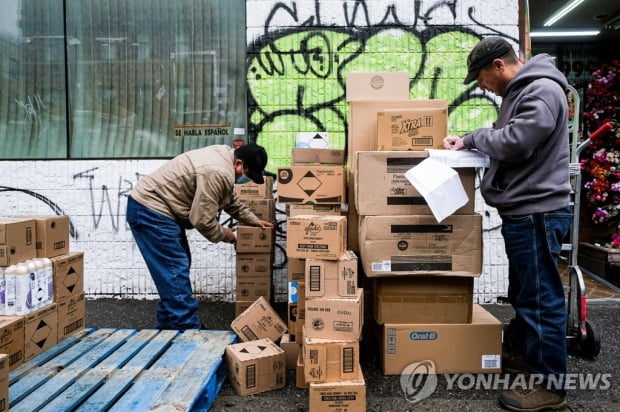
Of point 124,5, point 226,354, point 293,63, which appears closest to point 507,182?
point 226,354

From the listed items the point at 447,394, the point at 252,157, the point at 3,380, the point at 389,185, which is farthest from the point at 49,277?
Result: the point at 447,394

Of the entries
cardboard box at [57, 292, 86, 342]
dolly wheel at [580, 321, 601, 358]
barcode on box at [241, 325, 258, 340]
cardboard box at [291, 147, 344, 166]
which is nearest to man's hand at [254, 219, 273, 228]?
cardboard box at [291, 147, 344, 166]

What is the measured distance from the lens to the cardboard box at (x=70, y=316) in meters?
3.47

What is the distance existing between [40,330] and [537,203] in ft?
10.1

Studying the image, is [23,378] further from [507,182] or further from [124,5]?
[124,5]

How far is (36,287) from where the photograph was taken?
10.3ft

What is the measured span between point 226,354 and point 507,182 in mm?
2059

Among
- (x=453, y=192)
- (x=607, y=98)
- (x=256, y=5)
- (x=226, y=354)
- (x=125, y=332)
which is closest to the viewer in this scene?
(x=453, y=192)

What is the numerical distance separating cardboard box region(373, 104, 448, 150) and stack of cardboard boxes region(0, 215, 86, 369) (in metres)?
A: 2.27

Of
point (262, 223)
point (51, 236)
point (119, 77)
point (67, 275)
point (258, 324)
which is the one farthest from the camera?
point (119, 77)

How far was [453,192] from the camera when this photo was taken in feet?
10.4

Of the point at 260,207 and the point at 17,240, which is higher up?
the point at 260,207

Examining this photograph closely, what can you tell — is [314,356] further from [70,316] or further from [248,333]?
[70,316]

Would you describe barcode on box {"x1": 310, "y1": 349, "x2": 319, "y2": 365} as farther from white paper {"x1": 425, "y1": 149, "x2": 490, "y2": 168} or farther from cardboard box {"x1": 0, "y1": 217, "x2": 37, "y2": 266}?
cardboard box {"x1": 0, "y1": 217, "x2": 37, "y2": 266}
